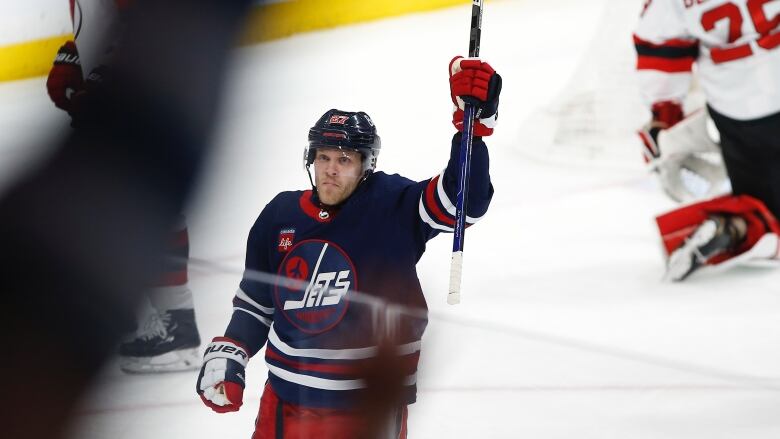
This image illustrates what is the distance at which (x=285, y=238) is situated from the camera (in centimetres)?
120

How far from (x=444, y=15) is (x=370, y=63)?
61cm

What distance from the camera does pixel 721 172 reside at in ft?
8.14

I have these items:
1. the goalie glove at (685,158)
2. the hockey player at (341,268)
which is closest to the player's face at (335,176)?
the hockey player at (341,268)

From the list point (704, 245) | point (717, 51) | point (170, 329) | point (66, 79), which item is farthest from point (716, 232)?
point (66, 79)

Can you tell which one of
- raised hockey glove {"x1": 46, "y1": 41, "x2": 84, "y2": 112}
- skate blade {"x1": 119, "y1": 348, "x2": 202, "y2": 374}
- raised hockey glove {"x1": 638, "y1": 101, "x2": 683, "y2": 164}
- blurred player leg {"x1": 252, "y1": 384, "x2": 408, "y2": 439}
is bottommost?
blurred player leg {"x1": 252, "y1": 384, "x2": 408, "y2": 439}

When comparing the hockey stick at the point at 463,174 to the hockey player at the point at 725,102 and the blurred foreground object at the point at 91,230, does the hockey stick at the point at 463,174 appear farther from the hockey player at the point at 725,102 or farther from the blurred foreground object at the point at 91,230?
the hockey player at the point at 725,102

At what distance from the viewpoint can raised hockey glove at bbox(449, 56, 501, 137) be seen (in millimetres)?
1127

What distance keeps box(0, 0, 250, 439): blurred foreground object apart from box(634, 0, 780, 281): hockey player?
100 centimetres

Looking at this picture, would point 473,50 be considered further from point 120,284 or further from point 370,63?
point 370,63

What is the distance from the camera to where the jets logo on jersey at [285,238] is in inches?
47.1

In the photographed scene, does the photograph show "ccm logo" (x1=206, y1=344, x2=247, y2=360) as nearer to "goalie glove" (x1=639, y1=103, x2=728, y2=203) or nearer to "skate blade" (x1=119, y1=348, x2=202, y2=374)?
"skate blade" (x1=119, y1=348, x2=202, y2=374)

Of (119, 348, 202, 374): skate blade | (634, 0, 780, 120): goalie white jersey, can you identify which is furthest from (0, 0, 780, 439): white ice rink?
(634, 0, 780, 120): goalie white jersey

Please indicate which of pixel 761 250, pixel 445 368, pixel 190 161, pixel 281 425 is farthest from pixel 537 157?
pixel 281 425

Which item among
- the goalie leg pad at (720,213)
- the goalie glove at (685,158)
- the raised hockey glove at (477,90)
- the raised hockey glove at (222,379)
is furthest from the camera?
the goalie glove at (685,158)
